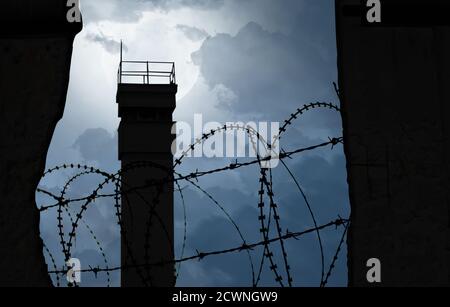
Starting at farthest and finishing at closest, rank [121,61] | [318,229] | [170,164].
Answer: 1. [121,61]
2. [170,164]
3. [318,229]

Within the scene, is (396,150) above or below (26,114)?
below

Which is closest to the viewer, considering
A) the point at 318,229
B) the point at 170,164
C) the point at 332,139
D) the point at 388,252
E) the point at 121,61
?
the point at 388,252

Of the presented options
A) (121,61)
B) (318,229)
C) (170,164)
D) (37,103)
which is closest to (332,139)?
(318,229)

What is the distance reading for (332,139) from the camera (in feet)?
16.8

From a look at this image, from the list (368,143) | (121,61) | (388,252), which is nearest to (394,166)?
(368,143)

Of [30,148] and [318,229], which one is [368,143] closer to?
[318,229]

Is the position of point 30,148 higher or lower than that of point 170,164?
lower

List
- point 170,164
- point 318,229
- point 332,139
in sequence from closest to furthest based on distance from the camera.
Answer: point 318,229
point 332,139
point 170,164

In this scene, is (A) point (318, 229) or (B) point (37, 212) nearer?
(B) point (37, 212)

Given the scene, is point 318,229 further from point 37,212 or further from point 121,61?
point 121,61

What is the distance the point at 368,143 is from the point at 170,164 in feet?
20.7

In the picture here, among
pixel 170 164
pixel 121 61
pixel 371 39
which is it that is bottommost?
pixel 371 39

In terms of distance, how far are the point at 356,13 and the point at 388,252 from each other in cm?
144

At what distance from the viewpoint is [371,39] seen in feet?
13.9
